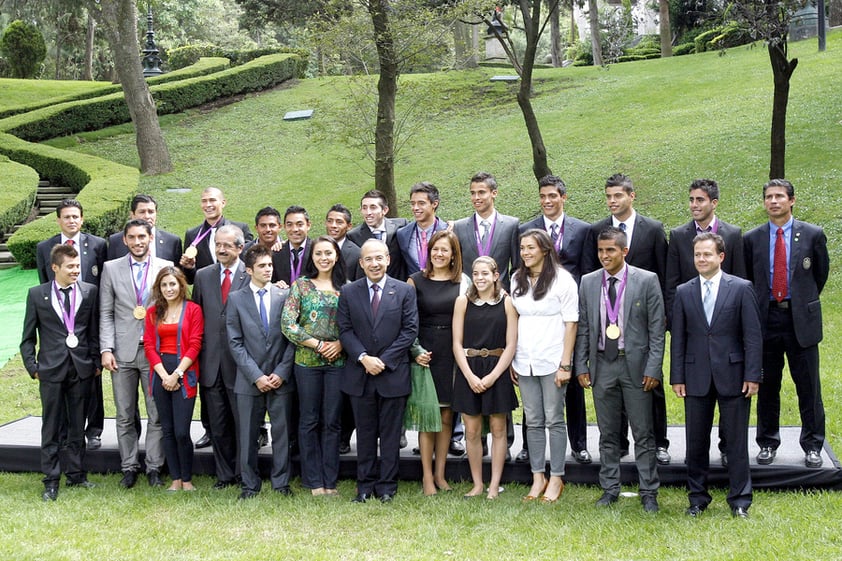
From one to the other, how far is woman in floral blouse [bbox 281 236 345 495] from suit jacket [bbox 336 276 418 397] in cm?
13

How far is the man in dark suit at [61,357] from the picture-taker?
659 cm

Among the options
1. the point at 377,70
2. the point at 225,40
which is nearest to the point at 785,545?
the point at 377,70

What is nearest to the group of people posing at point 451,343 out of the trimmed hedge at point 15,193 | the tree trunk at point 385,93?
the tree trunk at point 385,93

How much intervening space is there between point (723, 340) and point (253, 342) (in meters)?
3.18

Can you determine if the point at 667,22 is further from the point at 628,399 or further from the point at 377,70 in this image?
the point at 628,399

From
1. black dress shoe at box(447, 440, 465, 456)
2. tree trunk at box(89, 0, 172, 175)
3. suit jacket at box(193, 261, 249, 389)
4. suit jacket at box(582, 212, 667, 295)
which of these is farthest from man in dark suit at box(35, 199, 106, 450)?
tree trunk at box(89, 0, 172, 175)

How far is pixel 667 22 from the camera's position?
91.7 ft

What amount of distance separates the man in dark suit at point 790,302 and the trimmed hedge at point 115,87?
79.4 ft

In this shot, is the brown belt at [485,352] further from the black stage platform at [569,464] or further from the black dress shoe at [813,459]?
the black dress shoe at [813,459]

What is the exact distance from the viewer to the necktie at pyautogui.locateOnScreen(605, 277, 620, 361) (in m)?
5.94

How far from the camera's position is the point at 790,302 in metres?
6.09

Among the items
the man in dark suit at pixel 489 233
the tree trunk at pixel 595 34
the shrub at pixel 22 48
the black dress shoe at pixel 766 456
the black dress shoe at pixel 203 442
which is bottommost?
the black dress shoe at pixel 766 456

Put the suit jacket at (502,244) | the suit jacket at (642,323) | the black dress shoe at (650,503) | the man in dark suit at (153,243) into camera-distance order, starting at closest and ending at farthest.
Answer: the black dress shoe at (650,503)
the suit jacket at (642,323)
the suit jacket at (502,244)
the man in dark suit at (153,243)

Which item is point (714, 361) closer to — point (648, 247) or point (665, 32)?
point (648, 247)
